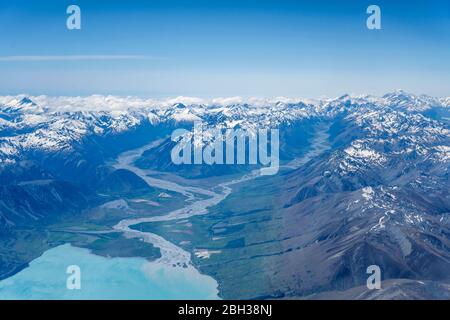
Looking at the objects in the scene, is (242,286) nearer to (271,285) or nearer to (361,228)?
(271,285)

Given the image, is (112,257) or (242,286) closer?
(242,286)

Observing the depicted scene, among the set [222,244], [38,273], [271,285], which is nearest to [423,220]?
[271,285]

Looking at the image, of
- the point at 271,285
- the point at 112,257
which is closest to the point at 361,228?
the point at 271,285
